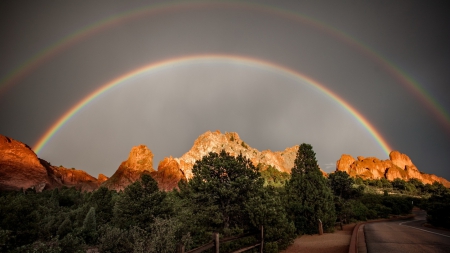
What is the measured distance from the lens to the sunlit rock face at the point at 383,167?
154750mm

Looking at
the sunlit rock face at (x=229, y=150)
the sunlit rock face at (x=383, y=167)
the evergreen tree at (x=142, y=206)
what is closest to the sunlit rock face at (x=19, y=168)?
the sunlit rock face at (x=229, y=150)

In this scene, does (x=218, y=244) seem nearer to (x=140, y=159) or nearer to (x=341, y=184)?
(x=341, y=184)

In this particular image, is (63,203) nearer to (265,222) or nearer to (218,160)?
(218,160)

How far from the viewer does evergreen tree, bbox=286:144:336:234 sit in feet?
71.9

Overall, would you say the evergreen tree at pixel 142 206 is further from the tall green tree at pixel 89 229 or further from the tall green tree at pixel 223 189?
the tall green tree at pixel 223 189

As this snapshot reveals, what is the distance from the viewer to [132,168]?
12638 centimetres

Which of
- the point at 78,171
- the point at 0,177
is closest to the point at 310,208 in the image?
the point at 0,177

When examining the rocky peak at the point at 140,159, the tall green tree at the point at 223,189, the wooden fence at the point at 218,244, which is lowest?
the wooden fence at the point at 218,244

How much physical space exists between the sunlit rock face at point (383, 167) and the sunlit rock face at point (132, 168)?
402 ft

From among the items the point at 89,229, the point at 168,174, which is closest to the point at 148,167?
the point at 168,174

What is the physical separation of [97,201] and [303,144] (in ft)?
123

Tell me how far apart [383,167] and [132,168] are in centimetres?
16752

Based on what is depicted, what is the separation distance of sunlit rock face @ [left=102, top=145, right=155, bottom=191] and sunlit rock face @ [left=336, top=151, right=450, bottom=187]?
123 metres

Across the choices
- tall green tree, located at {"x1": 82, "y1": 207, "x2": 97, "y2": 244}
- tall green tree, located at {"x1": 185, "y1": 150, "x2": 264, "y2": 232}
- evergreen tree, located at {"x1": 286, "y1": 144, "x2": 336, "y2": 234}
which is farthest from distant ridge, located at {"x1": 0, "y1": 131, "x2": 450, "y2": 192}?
tall green tree, located at {"x1": 185, "y1": 150, "x2": 264, "y2": 232}
